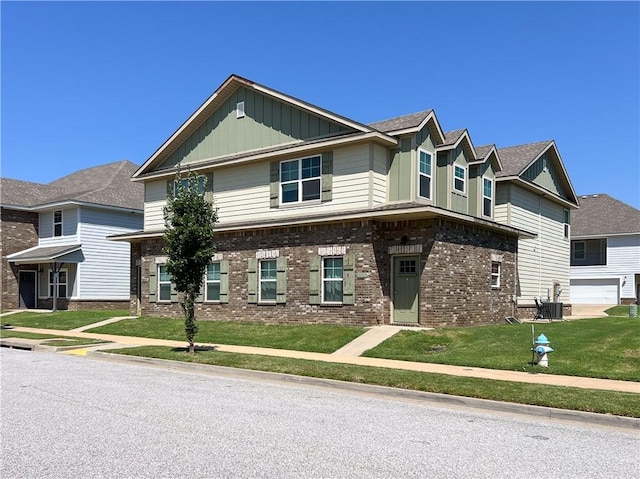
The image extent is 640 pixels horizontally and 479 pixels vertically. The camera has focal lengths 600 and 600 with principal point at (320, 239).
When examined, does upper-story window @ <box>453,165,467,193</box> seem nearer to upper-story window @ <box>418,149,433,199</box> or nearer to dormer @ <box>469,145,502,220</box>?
dormer @ <box>469,145,502,220</box>

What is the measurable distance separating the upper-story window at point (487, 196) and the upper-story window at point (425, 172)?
3.62 meters

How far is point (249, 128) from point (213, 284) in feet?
20.7

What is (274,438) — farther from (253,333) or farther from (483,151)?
(483,151)

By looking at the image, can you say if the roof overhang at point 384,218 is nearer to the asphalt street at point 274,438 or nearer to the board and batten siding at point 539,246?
the board and batten siding at point 539,246

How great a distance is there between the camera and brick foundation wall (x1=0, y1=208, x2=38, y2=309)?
34.3 meters

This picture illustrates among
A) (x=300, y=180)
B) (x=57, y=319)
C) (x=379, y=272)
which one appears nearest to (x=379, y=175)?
(x=300, y=180)

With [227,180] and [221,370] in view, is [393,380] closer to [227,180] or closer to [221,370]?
[221,370]

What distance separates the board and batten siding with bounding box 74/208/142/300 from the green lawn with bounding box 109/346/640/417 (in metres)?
19.8

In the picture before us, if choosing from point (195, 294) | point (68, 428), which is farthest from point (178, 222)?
point (68, 428)

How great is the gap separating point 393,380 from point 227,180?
14.4 meters

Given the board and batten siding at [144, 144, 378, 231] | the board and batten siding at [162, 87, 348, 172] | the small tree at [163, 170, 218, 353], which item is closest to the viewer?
the small tree at [163, 170, 218, 353]

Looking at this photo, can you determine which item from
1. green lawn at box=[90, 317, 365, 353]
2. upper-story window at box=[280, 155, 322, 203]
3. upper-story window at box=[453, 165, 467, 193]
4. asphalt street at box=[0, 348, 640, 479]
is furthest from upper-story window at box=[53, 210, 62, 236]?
asphalt street at box=[0, 348, 640, 479]

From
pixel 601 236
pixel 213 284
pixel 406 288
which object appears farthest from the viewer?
pixel 601 236

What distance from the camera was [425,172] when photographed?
67.5ft
